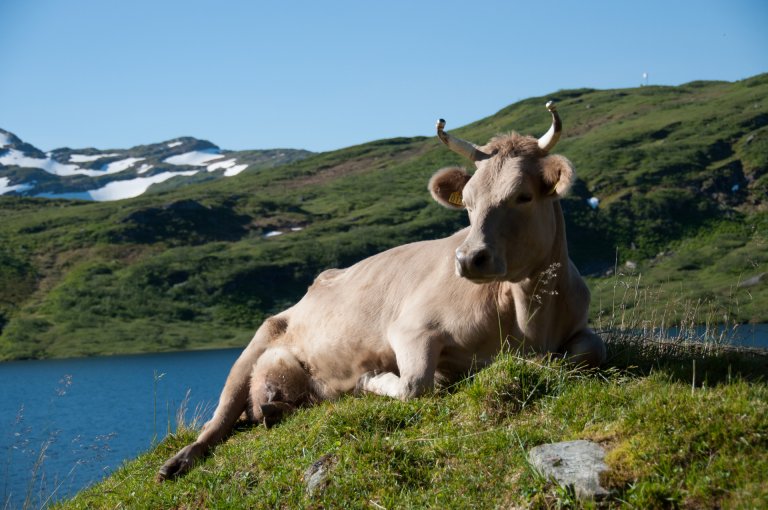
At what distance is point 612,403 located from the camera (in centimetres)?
710

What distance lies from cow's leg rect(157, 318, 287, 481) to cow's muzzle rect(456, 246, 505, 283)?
357cm

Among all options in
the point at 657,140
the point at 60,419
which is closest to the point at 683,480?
the point at 60,419

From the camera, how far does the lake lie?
20.2 metres

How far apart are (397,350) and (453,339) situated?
59 cm

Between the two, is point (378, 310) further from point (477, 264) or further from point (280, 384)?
point (477, 264)

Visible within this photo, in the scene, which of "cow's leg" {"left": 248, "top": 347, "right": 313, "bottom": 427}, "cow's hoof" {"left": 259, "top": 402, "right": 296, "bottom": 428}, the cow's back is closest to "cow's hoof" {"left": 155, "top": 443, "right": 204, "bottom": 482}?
"cow's hoof" {"left": 259, "top": 402, "right": 296, "bottom": 428}

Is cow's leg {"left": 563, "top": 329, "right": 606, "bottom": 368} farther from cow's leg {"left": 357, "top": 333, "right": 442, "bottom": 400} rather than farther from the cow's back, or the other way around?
cow's leg {"left": 357, "top": 333, "right": 442, "bottom": 400}

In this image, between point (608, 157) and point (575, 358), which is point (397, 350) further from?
point (608, 157)

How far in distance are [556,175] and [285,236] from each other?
166 meters

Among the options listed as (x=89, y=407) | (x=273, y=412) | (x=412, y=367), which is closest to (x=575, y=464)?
(x=412, y=367)

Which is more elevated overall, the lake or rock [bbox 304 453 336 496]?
rock [bbox 304 453 336 496]

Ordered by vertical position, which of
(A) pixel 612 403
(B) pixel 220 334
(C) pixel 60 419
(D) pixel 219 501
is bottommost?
(B) pixel 220 334

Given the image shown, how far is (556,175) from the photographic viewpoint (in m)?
8.46

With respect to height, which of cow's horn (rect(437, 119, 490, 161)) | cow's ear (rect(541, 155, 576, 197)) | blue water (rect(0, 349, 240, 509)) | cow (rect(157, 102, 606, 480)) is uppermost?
cow's horn (rect(437, 119, 490, 161))
